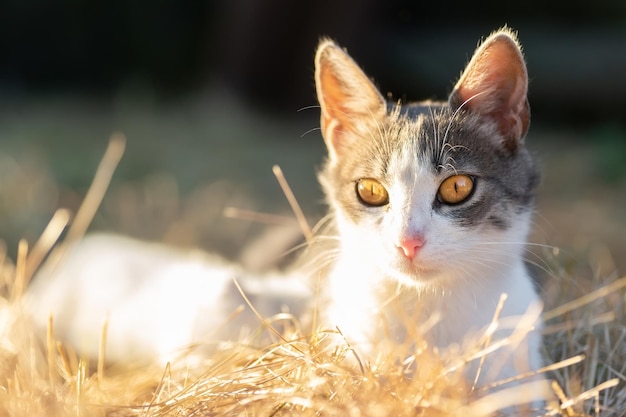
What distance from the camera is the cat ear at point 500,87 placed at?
60.9 inches

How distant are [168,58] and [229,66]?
Answer: 0.81 m

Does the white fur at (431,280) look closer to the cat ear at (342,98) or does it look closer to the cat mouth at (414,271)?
the cat mouth at (414,271)

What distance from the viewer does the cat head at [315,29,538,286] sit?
58.2 inches

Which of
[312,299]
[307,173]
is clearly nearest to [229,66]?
[307,173]

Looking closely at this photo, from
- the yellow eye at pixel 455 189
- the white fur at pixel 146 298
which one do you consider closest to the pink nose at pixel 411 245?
the yellow eye at pixel 455 189

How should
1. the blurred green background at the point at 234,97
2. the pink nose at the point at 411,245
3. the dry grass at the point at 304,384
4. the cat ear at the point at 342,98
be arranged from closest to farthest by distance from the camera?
the dry grass at the point at 304,384 → the pink nose at the point at 411,245 → the cat ear at the point at 342,98 → the blurred green background at the point at 234,97

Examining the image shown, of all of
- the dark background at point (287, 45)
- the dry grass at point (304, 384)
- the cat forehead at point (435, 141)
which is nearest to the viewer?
the dry grass at point (304, 384)

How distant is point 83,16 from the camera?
5.65 meters

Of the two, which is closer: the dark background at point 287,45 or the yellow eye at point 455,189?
the yellow eye at point 455,189

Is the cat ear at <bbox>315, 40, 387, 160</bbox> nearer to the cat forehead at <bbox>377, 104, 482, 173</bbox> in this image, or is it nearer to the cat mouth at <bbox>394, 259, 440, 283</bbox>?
the cat forehead at <bbox>377, 104, 482, 173</bbox>

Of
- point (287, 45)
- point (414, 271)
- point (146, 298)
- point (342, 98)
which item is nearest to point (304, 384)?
point (414, 271)

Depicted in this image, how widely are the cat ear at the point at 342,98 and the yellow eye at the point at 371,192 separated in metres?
0.16

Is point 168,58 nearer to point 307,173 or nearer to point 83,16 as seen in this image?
point 83,16

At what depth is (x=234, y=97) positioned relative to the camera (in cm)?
504
